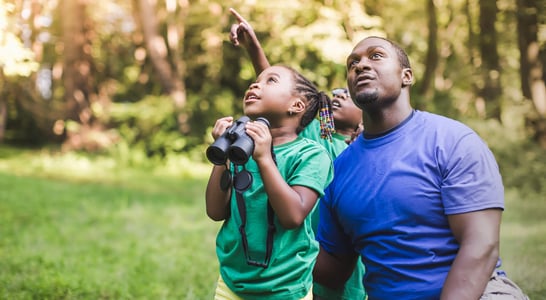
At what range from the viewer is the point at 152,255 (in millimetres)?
6172

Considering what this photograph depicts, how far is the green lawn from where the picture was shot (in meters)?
4.83

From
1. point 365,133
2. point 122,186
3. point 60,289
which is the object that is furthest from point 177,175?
point 365,133

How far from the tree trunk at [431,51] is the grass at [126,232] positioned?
4.47m

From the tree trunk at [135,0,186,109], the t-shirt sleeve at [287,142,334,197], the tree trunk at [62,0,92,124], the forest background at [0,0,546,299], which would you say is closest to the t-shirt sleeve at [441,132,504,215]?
the t-shirt sleeve at [287,142,334,197]

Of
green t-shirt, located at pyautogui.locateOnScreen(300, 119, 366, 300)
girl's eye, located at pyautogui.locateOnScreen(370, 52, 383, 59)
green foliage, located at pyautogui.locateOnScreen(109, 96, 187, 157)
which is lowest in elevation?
green foliage, located at pyautogui.locateOnScreen(109, 96, 187, 157)

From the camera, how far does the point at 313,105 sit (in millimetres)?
2684

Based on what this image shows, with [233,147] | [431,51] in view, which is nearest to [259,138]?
[233,147]

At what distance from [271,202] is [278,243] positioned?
22 cm

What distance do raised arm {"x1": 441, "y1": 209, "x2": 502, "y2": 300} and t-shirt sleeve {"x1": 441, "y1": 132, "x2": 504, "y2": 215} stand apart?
4cm

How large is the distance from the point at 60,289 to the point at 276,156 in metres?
3.09

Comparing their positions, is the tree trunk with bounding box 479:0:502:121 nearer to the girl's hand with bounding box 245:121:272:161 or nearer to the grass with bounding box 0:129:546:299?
the grass with bounding box 0:129:546:299

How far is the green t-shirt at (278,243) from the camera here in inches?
89.0

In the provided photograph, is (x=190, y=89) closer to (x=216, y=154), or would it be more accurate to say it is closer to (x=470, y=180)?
(x=216, y=154)

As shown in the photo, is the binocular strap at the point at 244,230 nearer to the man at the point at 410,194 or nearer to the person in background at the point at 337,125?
the man at the point at 410,194
